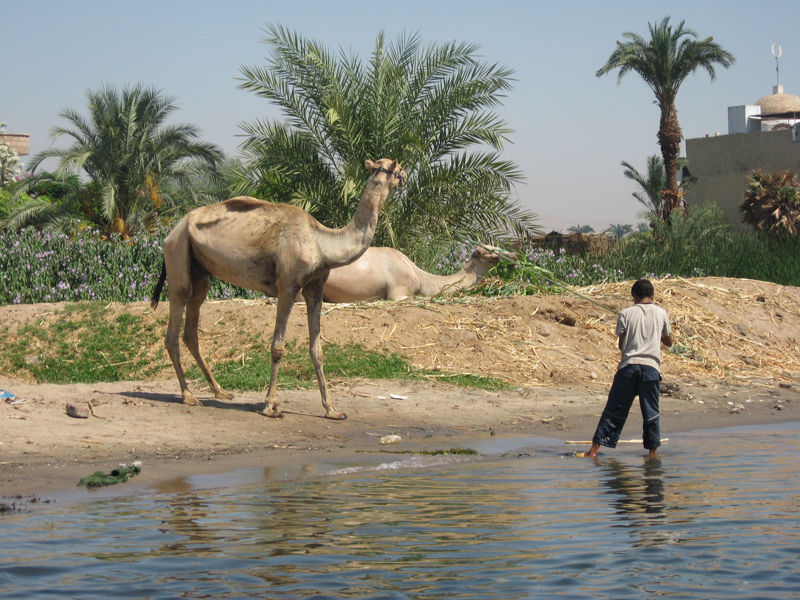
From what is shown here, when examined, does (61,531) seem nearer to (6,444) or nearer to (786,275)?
(6,444)

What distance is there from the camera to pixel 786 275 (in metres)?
21.0

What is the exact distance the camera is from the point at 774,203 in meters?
29.5

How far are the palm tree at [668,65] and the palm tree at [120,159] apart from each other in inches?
640

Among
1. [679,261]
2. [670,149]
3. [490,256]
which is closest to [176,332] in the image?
[490,256]

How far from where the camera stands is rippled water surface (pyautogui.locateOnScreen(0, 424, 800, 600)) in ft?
13.7

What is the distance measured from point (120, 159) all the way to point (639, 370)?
73.3 ft

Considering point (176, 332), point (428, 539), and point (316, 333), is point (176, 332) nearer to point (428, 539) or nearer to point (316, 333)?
point (316, 333)

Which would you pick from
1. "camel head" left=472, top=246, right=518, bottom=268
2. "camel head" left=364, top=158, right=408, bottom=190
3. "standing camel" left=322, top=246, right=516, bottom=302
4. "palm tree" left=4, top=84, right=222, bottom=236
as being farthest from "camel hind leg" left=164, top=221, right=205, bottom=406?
"palm tree" left=4, top=84, right=222, bottom=236

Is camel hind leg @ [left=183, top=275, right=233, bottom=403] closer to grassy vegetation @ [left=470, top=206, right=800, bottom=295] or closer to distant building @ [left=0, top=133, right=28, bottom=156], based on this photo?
grassy vegetation @ [left=470, top=206, right=800, bottom=295]

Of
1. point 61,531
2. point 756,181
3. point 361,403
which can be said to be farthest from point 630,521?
point 756,181

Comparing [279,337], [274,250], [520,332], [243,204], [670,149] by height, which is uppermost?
[670,149]

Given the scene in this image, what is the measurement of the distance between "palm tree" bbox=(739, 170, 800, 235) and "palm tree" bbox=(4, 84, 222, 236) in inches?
713

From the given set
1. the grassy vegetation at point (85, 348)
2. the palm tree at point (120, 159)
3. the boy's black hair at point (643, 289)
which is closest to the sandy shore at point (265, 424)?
the grassy vegetation at point (85, 348)

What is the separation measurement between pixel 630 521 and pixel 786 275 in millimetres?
17284
